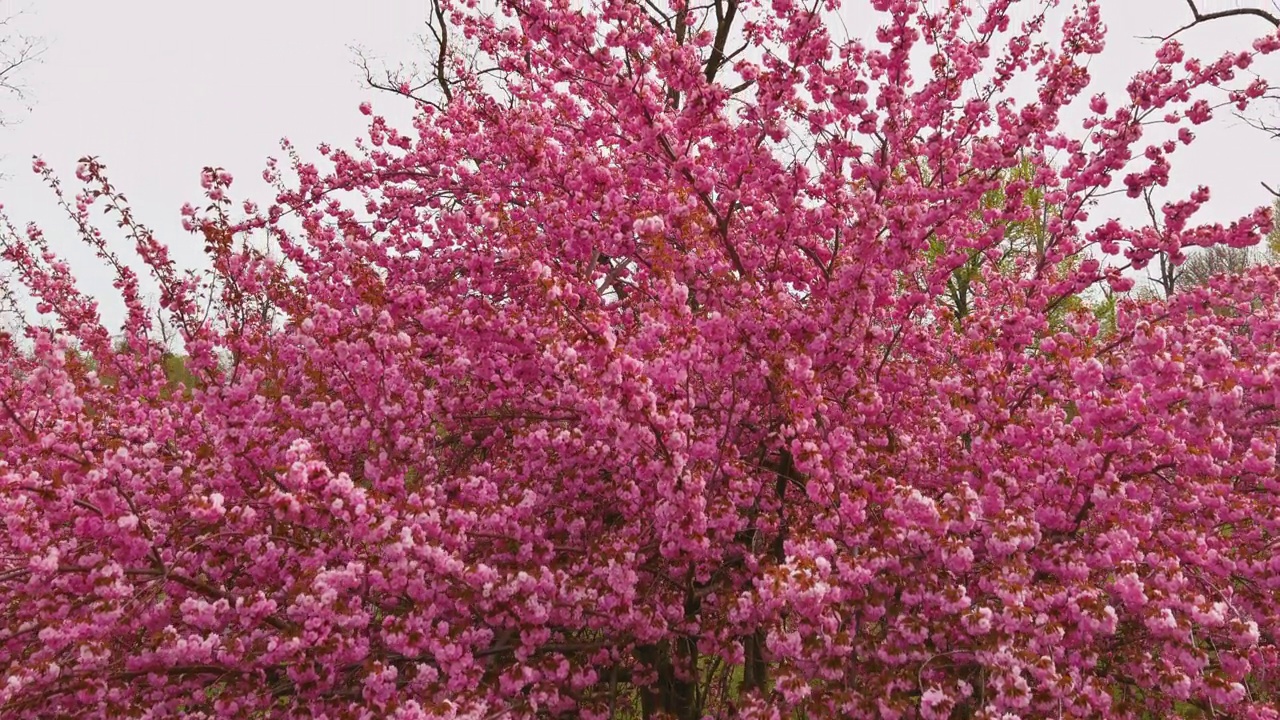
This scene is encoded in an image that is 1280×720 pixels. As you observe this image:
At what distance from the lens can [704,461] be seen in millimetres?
4047

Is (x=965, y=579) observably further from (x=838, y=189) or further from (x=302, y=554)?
(x=302, y=554)

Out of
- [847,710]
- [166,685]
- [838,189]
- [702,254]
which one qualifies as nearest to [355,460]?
[166,685]

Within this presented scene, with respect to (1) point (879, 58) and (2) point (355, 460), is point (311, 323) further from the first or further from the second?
(1) point (879, 58)

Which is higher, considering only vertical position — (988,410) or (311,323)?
(311,323)

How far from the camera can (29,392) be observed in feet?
A: 17.4

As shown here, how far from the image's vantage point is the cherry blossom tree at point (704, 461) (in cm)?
317

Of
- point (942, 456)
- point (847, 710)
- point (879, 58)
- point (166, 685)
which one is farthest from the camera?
point (942, 456)

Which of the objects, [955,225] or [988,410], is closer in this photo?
[988,410]

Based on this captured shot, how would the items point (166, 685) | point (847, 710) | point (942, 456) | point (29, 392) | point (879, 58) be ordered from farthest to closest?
point (29, 392)
point (942, 456)
point (879, 58)
point (166, 685)
point (847, 710)

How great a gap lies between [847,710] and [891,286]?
238cm

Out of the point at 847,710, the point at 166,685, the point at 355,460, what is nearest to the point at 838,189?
the point at 847,710

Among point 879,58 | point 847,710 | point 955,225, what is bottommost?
point 847,710

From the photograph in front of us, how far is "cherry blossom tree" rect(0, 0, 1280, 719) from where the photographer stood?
3.17m

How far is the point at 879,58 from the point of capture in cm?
418
